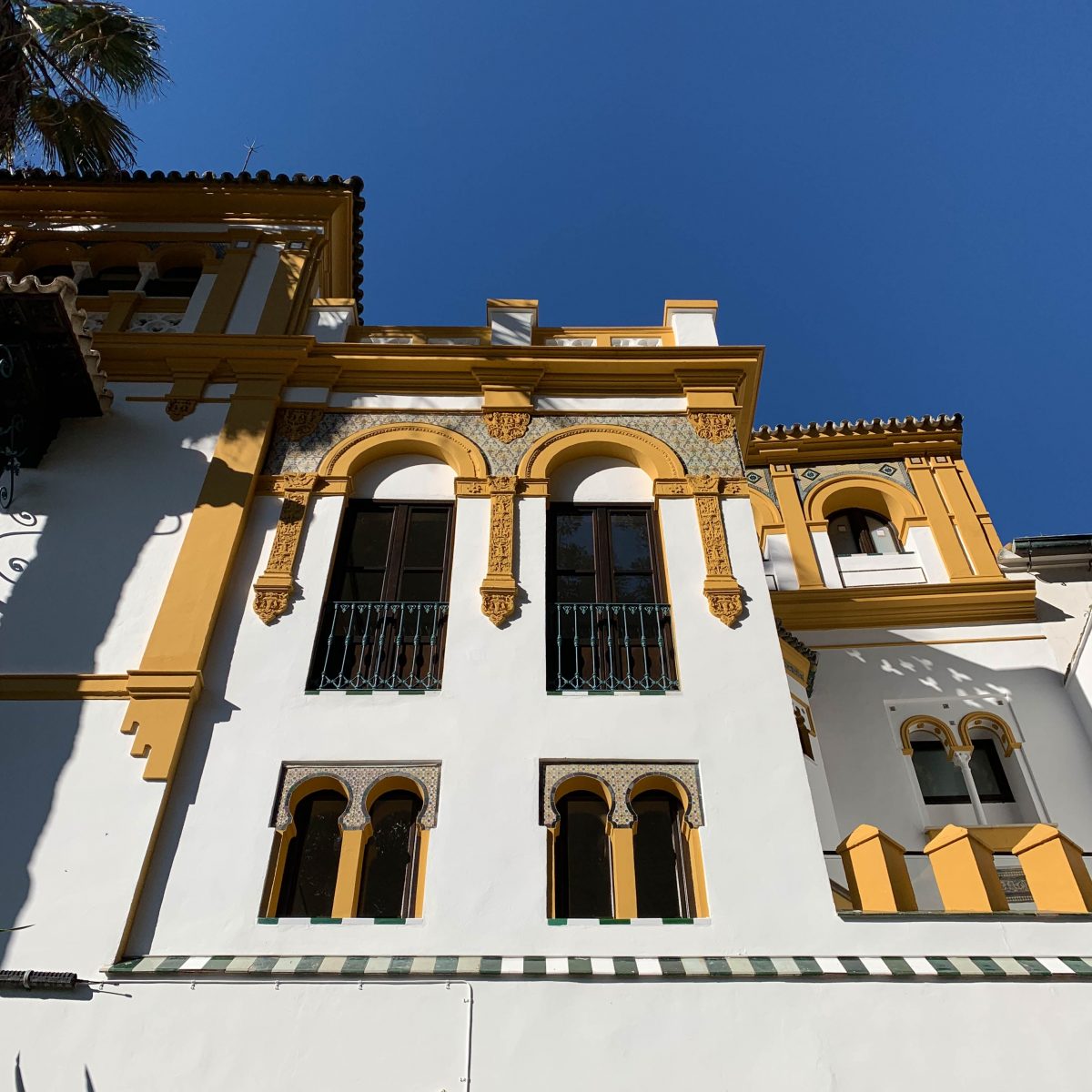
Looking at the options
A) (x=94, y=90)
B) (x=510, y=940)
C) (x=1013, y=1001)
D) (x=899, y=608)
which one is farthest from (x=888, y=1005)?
(x=94, y=90)

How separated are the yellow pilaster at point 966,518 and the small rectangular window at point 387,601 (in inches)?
285

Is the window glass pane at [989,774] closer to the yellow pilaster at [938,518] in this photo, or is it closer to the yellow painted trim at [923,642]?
the yellow painted trim at [923,642]

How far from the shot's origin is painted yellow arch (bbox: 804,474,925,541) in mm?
13742

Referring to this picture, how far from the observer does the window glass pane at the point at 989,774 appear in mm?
10344

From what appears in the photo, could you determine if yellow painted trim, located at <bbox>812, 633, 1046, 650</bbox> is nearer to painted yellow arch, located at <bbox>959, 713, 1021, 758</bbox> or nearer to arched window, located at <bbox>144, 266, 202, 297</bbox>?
painted yellow arch, located at <bbox>959, 713, 1021, 758</bbox>

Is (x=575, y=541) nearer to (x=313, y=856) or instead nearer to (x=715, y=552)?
(x=715, y=552)

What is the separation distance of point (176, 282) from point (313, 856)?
7.68 m

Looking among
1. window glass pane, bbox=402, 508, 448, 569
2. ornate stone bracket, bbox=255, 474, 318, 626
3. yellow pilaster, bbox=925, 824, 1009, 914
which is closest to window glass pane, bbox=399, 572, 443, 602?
window glass pane, bbox=402, 508, 448, 569

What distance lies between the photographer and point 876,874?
6.70 m

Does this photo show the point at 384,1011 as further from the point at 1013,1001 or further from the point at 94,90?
the point at 94,90

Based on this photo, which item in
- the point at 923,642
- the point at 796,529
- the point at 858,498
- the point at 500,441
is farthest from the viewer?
the point at 858,498

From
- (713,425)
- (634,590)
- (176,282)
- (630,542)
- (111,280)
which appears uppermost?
(111,280)

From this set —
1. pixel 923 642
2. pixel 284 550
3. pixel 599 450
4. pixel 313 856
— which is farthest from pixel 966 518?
pixel 313 856

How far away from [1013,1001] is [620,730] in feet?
9.84
